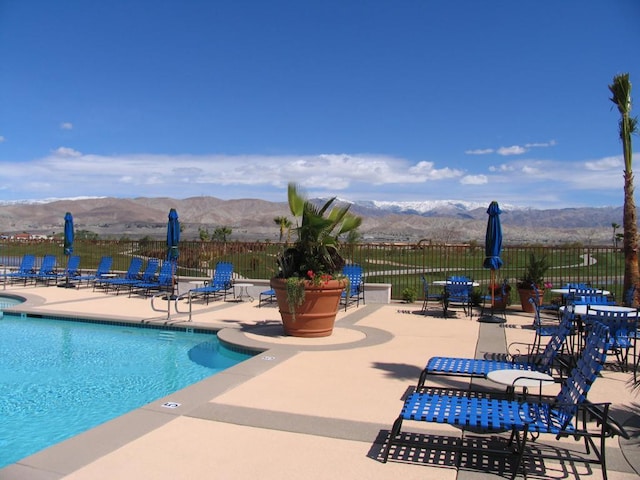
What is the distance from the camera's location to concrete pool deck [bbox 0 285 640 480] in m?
4.06

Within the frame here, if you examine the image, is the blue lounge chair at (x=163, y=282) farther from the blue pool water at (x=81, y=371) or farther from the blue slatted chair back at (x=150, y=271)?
the blue pool water at (x=81, y=371)

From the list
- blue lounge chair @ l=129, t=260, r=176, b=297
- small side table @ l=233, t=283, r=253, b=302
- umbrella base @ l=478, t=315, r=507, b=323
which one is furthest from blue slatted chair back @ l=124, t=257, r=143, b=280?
umbrella base @ l=478, t=315, r=507, b=323

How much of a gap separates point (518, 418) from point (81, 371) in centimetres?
636

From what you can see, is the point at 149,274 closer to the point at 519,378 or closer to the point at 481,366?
the point at 481,366

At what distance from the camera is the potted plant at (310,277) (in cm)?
911

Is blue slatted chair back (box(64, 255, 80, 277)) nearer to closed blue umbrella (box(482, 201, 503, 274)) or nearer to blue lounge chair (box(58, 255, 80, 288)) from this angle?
blue lounge chair (box(58, 255, 80, 288))

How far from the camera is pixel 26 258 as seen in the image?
19.9 m

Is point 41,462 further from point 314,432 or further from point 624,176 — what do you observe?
point 624,176

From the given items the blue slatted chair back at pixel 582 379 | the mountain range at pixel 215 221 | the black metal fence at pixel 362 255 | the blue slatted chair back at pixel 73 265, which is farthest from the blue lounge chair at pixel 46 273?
the mountain range at pixel 215 221

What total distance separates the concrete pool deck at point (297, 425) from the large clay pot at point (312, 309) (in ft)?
0.87

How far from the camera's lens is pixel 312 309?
917 cm

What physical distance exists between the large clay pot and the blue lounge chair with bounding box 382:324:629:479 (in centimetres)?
447

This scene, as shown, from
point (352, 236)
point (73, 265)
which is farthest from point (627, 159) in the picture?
point (73, 265)

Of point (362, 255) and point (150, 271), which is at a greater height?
point (362, 255)
